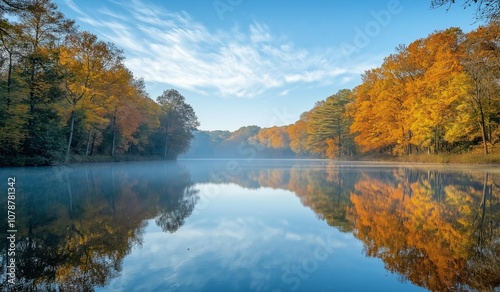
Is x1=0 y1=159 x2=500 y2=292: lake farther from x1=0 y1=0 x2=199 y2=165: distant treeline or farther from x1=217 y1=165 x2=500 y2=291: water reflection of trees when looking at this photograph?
x1=0 y1=0 x2=199 y2=165: distant treeline

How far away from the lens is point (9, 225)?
518 centimetres

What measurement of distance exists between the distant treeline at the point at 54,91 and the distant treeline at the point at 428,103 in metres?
22.1

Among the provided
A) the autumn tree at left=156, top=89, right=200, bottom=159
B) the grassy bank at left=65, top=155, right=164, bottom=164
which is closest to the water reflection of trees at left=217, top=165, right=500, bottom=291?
the grassy bank at left=65, top=155, right=164, bottom=164

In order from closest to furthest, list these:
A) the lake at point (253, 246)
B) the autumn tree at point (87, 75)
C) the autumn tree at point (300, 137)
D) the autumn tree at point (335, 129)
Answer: the lake at point (253, 246), the autumn tree at point (87, 75), the autumn tree at point (335, 129), the autumn tree at point (300, 137)

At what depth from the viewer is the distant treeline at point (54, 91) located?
17469 millimetres

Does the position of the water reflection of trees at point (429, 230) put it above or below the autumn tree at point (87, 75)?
below

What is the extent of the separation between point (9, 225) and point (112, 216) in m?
1.63

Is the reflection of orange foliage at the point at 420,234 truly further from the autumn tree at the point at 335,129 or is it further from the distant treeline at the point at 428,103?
the autumn tree at the point at 335,129

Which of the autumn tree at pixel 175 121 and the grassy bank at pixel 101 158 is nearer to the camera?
the grassy bank at pixel 101 158

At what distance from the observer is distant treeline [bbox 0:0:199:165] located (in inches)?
688

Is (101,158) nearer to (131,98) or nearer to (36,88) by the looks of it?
(131,98)

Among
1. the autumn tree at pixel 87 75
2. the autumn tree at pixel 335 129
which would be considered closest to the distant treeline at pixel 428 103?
the autumn tree at pixel 335 129

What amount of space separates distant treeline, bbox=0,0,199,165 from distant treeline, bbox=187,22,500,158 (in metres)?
22.1

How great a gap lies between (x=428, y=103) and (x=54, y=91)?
94.2ft
